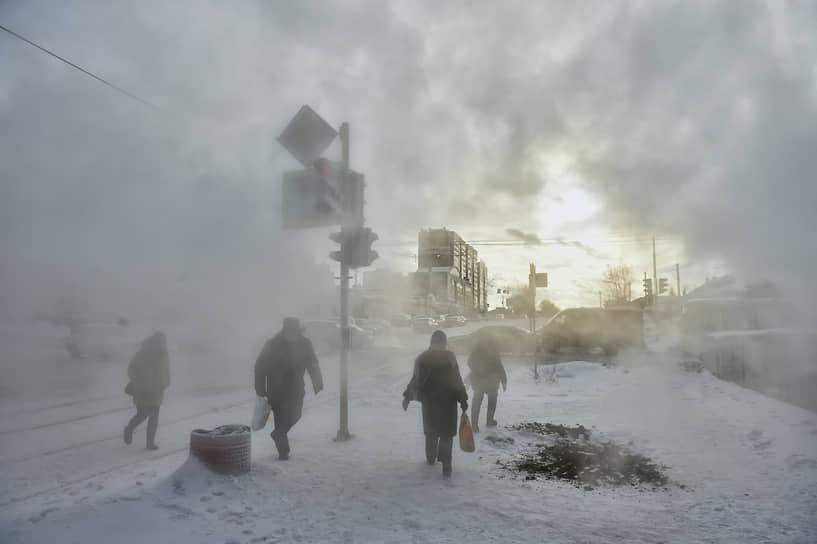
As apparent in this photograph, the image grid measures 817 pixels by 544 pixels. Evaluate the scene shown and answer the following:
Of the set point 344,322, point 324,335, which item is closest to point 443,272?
point 324,335

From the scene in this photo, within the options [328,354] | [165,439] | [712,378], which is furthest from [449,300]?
[165,439]

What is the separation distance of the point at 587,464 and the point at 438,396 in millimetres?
1913

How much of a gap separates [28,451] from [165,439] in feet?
4.80

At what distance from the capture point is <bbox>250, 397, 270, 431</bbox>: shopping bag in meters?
5.18

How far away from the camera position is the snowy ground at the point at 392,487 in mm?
3650

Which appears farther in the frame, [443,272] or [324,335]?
[443,272]

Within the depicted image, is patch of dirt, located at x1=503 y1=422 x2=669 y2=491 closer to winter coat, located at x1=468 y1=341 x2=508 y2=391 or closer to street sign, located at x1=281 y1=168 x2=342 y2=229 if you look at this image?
winter coat, located at x1=468 y1=341 x2=508 y2=391

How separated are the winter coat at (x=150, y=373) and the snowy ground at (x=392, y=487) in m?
0.62

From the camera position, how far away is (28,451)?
19.3ft

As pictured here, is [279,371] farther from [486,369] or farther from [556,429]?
[556,429]

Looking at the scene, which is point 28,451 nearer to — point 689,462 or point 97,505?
point 97,505

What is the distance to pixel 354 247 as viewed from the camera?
6660mm

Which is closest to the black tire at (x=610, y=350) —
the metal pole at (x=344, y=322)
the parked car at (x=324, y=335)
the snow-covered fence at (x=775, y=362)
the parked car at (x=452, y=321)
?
the snow-covered fence at (x=775, y=362)

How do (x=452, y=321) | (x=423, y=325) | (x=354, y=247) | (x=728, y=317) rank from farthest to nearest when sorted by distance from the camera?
(x=452, y=321) → (x=423, y=325) → (x=728, y=317) → (x=354, y=247)
